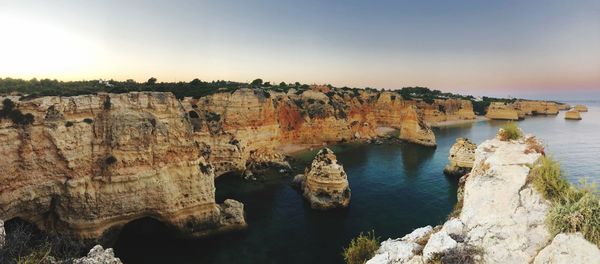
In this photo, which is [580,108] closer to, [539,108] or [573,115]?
[539,108]

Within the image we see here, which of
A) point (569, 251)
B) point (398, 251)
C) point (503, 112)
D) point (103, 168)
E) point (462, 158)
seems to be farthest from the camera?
point (503, 112)

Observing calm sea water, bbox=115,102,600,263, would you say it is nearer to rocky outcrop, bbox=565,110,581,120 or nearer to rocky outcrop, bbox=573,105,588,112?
rocky outcrop, bbox=565,110,581,120

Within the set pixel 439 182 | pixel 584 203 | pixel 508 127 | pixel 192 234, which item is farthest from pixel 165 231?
pixel 439 182

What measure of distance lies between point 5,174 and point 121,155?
5.34 m

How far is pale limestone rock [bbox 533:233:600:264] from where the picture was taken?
5.12 meters

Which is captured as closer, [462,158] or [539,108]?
[462,158]

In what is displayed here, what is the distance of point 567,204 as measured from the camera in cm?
Result: 578

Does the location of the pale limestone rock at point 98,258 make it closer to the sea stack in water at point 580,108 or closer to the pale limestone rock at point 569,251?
the pale limestone rock at point 569,251

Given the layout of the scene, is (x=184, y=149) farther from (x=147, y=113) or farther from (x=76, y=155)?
(x=76, y=155)

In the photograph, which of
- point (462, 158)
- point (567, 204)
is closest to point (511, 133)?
point (567, 204)

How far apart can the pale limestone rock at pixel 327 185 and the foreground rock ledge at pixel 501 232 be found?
767 inches

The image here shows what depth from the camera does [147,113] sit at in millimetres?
22156

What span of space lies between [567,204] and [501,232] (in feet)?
3.83

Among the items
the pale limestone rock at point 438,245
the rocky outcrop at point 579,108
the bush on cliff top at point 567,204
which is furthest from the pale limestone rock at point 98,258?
the rocky outcrop at point 579,108
